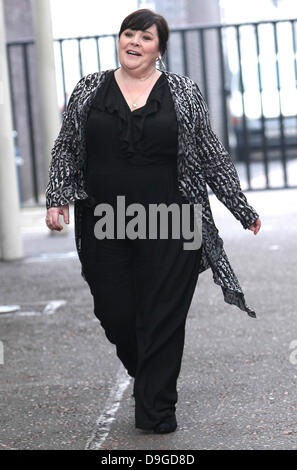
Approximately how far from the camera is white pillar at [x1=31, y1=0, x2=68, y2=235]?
12.2 m

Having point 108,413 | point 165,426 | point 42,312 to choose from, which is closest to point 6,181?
point 42,312

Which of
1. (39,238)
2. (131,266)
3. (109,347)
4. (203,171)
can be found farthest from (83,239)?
(39,238)

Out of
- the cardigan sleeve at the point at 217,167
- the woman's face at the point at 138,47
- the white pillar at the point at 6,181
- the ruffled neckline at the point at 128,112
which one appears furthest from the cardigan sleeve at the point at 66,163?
the white pillar at the point at 6,181

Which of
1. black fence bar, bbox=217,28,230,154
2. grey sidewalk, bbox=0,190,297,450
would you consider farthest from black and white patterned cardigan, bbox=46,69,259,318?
black fence bar, bbox=217,28,230,154

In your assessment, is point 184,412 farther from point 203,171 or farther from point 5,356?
point 5,356

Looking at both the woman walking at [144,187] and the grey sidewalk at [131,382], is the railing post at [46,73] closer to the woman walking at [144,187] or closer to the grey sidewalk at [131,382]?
the grey sidewalk at [131,382]

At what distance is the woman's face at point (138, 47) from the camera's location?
4.80m

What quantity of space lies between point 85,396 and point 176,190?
50.5 inches

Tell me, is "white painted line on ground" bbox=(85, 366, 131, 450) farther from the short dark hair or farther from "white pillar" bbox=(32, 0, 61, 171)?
"white pillar" bbox=(32, 0, 61, 171)

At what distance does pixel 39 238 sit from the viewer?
13234 mm

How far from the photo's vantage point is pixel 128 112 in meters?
4.80

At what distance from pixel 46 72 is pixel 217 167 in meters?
7.59

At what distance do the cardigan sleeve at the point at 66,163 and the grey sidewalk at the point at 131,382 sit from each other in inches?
40.3

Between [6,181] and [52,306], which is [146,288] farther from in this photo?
[6,181]
